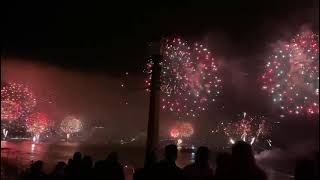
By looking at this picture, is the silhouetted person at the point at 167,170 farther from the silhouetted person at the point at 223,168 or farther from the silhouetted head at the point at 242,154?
the silhouetted head at the point at 242,154

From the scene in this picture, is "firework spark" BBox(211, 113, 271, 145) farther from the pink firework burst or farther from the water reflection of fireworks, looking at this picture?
the pink firework burst

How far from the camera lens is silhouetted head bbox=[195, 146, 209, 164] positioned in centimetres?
629

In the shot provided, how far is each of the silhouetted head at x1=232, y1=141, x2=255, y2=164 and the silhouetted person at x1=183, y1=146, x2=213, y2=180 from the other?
0.89 metres

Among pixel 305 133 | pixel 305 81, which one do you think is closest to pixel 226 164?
pixel 305 81

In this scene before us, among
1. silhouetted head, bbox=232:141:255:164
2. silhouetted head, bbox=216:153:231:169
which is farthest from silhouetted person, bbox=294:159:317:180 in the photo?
silhouetted head, bbox=216:153:231:169

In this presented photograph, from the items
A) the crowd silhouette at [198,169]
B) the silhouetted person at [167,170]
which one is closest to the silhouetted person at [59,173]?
the crowd silhouette at [198,169]

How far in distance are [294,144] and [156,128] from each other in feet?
66.5

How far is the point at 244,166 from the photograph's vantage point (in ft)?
17.7

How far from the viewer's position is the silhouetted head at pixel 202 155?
248 inches

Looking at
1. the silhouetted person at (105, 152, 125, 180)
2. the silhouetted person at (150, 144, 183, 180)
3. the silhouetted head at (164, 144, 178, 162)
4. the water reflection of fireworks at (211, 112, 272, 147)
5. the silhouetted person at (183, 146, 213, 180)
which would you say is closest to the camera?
the silhouetted person at (150, 144, 183, 180)

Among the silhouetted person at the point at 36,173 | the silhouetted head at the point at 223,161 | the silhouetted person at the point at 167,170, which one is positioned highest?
the silhouetted head at the point at 223,161

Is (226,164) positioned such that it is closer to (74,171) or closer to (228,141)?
(74,171)

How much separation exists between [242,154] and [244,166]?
15cm

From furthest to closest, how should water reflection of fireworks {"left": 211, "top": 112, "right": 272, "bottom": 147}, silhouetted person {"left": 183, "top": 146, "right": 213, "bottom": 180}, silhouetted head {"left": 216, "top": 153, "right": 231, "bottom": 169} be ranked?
1. water reflection of fireworks {"left": 211, "top": 112, "right": 272, "bottom": 147}
2. silhouetted person {"left": 183, "top": 146, "right": 213, "bottom": 180}
3. silhouetted head {"left": 216, "top": 153, "right": 231, "bottom": 169}
